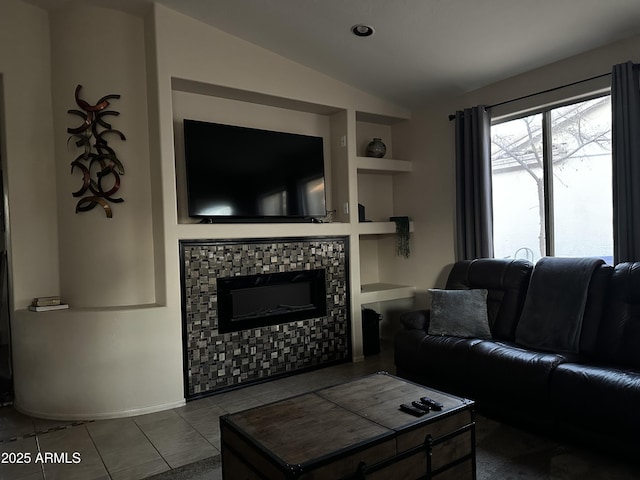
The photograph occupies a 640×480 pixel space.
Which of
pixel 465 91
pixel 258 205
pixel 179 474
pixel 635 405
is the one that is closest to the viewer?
pixel 635 405

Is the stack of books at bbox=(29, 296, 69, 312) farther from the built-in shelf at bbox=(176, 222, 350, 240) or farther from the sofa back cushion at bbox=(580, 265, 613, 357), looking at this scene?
the sofa back cushion at bbox=(580, 265, 613, 357)

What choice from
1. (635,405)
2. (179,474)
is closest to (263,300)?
(179,474)

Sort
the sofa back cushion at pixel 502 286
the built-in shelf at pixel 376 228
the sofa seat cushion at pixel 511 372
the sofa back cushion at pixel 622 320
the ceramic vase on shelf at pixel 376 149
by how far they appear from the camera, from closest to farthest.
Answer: the sofa seat cushion at pixel 511 372
the sofa back cushion at pixel 622 320
the sofa back cushion at pixel 502 286
the built-in shelf at pixel 376 228
the ceramic vase on shelf at pixel 376 149

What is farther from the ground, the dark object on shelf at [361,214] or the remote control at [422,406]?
the dark object on shelf at [361,214]

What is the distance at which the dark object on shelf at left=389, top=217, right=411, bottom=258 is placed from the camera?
4859 millimetres

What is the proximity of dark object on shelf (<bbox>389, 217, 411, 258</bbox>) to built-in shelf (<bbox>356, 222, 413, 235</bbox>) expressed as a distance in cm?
6

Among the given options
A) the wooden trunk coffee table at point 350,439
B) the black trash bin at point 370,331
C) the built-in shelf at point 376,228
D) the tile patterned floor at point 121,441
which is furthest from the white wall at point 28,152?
the black trash bin at point 370,331

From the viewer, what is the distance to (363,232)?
15.0ft

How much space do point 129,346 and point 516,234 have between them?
3.34 m

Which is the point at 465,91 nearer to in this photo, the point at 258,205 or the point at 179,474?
the point at 258,205

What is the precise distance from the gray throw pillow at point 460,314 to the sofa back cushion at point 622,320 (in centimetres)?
77

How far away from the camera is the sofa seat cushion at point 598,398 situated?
2.28 meters

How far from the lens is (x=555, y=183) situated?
379 cm

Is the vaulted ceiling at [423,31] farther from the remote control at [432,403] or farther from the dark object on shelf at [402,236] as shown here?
the remote control at [432,403]
